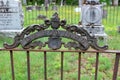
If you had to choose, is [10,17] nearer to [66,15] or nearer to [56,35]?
[56,35]

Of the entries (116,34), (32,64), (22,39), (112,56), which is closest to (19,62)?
(32,64)

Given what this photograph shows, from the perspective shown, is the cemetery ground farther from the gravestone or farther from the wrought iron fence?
the wrought iron fence

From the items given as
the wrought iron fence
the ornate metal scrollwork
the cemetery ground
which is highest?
the ornate metal scrollwork

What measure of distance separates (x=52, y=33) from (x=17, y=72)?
215 centimetres

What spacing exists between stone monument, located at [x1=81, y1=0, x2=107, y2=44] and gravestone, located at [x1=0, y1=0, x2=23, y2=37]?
4.99 feet

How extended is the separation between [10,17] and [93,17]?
192cm

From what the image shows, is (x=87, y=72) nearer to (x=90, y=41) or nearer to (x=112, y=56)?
(x=112, y=56)

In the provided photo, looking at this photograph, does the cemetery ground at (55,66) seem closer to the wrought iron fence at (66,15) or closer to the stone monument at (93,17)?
the stone monument at (93,17)

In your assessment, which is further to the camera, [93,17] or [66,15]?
[66,15]

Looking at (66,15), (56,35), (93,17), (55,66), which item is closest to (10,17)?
(93,17)

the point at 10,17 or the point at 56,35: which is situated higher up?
the point at 56,35

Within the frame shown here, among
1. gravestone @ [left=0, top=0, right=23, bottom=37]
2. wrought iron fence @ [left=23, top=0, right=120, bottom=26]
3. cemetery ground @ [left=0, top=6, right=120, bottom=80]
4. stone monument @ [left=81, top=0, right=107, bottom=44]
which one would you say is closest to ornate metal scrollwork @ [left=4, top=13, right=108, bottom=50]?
cemetery ground @ [left=0, top=6, right=120, bottom=80]

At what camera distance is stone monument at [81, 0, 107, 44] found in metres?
6.26

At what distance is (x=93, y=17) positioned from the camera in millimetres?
6309
